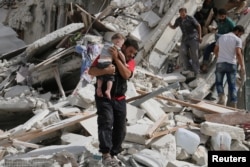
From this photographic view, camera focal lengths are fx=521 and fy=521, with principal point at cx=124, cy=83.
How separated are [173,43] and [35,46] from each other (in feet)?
9.45

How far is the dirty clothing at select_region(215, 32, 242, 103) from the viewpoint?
28.9 feet

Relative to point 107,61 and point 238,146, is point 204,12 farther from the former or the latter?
point 107,61

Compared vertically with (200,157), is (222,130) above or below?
above

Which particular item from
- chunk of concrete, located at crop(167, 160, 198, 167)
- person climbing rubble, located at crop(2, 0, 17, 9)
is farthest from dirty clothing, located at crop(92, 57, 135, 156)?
person climbing rubble, located at crop(2, 0, 17, 9)

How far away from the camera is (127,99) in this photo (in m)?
8.13

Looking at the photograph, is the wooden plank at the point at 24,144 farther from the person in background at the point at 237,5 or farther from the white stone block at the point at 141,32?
the person in background at the point at 237,5

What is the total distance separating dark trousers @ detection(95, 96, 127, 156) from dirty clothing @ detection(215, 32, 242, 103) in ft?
11.0

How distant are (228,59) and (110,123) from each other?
142 inches

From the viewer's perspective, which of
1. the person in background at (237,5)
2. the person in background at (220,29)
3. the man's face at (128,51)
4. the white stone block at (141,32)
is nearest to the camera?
the man's face at (128,51)

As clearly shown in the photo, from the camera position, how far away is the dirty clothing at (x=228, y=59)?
881 centimetres

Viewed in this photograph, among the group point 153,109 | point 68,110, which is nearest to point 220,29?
point 153,109

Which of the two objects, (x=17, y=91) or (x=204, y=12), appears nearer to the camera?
(x=17, y=91)

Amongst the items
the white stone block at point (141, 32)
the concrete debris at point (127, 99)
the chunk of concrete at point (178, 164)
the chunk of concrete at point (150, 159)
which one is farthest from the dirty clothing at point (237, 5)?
the chunk of concrete at point (150, 159)

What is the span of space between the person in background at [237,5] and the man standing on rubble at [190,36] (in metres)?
1.65
